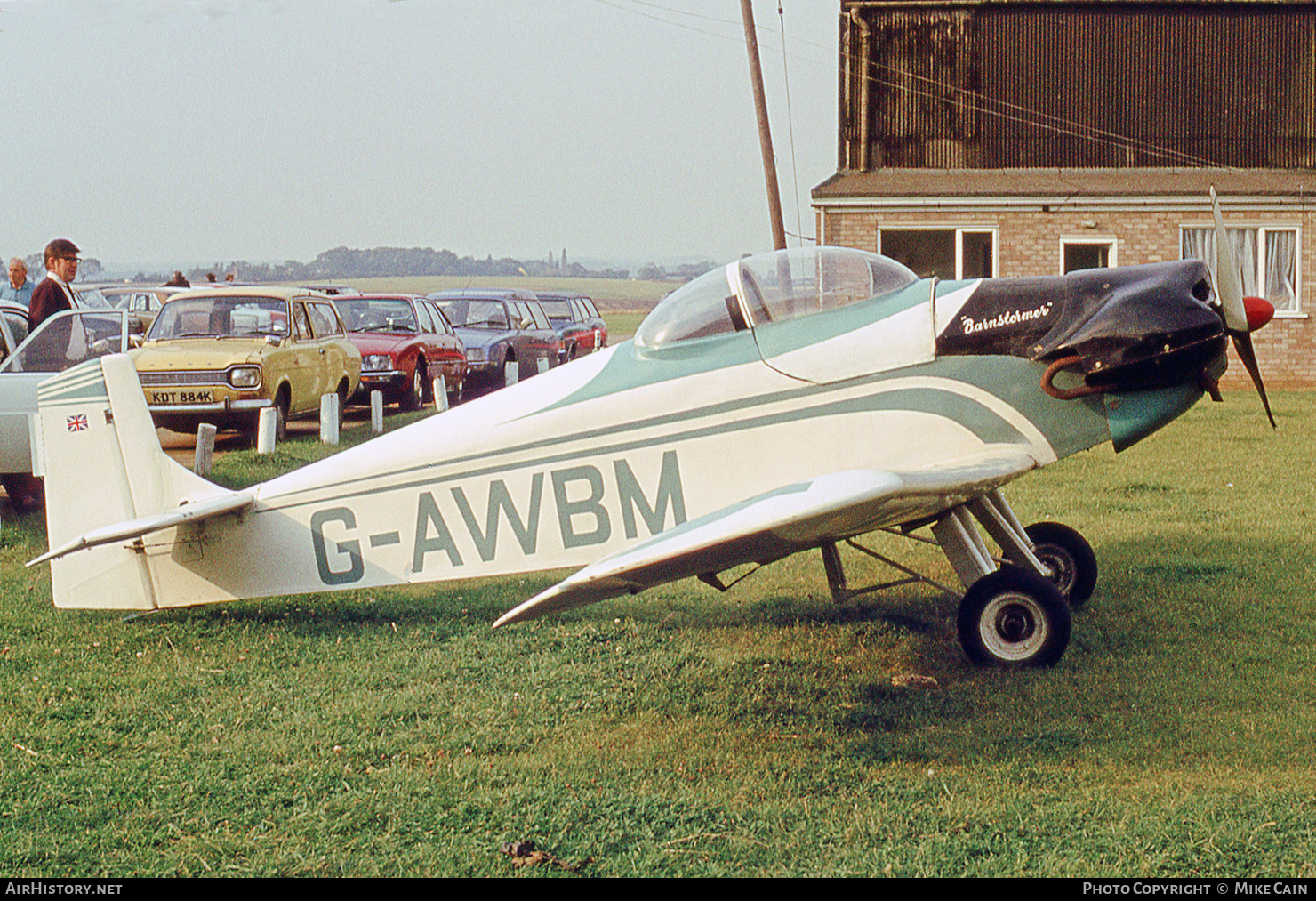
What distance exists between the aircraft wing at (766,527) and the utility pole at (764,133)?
600 inches

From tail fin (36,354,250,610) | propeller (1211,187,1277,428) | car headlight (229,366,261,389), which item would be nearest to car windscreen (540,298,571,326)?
car headlight (229,366,261,389)

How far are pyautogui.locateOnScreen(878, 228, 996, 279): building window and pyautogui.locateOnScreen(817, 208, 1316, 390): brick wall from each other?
0.82 feet

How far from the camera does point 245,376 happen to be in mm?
14797

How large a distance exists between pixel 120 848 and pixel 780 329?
11.7 ft

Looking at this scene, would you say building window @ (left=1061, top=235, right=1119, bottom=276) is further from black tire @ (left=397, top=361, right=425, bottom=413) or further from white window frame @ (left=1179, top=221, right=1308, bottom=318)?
black tire @ (left=397, top=361, right=425, bottom=413)

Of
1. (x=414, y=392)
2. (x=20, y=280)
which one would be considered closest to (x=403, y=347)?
(x=414, y=392)

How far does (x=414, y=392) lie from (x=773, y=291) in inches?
556

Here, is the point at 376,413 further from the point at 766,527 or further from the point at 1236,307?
the point at 766,527

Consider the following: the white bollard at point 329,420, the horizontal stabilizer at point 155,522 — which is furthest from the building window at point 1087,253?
the horizontal stabilizer at point 155,522

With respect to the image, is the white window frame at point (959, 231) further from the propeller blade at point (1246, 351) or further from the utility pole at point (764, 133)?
the propeller blade at point (1246, 351)

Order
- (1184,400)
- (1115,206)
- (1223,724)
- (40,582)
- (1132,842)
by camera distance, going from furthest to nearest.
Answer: (1115,206) < (40,582) < (1184,400) < (1223,724) < (1132,842)

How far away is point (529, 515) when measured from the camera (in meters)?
5.93
